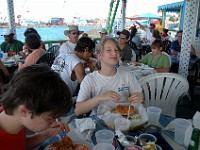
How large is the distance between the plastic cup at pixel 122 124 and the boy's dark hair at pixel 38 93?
0.49 m

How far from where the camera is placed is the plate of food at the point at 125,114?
1349 millimetres

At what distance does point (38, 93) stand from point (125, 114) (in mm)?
774

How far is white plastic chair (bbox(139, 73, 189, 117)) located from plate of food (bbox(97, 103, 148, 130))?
2.72ft

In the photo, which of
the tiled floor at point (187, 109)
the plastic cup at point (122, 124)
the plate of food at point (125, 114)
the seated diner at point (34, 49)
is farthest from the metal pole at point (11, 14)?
the plastic cup at point (122, 124)

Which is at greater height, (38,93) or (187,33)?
(187,33)

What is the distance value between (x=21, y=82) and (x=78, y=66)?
1640mm

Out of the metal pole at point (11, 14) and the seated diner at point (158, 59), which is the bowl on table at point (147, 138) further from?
→ the metal pole at point (11, 14)

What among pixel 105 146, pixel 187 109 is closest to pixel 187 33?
pixel 187 109

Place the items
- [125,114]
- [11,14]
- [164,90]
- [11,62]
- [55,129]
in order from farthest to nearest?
1. [11,14]
2. [11,62]
3. [164,90]
4. [125,114]
5. [55,129]

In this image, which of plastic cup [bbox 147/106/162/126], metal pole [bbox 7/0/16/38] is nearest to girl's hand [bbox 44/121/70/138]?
plastic cup [bbox 147/106/162/126]

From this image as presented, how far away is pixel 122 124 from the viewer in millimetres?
1314

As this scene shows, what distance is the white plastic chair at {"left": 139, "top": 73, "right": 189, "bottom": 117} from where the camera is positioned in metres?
2.31

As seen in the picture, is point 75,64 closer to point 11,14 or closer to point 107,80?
point 107,80

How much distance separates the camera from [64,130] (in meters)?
1.33
